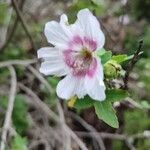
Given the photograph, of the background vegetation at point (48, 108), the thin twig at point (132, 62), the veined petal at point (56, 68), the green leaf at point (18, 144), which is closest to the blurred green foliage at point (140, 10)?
the background vegetation at point (48, 108)

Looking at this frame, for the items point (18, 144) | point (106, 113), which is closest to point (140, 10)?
point (18, 144)

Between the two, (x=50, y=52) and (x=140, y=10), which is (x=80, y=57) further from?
(x=140, y=10)

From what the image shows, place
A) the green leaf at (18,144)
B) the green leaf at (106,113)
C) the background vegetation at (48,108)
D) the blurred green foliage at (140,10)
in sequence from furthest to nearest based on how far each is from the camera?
the blurred green foliage at (140,10), the background vegetation at (48,108), the green leaf at (18,144), the green leaf at (106,113)

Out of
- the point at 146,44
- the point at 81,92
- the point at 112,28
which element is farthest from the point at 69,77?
the point at 112,28

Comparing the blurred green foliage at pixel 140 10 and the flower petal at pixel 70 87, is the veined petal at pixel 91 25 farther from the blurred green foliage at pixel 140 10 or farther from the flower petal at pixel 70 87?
the blurred green foliage at pixel 140 10

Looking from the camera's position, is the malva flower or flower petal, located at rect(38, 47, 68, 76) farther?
flower petal, located at rect(38, 47, 68, 76)

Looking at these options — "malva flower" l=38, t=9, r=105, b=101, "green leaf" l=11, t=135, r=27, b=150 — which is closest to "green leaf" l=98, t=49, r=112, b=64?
"malva flower" l=38, t=9, r=105, b=101

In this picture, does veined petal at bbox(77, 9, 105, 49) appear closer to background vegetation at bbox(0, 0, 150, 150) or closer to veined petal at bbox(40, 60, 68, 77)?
veined petal at bbox(40, 60, 68, 77)

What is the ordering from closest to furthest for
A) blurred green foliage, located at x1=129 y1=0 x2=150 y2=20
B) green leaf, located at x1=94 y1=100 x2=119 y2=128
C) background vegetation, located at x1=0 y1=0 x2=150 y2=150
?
green leaf, located at x1=94 y1=100 x2=119 y2=128 → background vegetation, located at x1=0 y1=0 x2=150 y2=150 → blurred green foliage, located at x1=129 y1=0 x2=150 y2=20

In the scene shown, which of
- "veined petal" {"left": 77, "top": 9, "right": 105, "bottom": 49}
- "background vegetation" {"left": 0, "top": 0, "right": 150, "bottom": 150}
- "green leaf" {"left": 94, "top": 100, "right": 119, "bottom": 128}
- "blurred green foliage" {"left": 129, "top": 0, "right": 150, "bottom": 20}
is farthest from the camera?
"blurred green foliage" {"left": 129, "top": 0, "right": 150, "bottom": 20}
